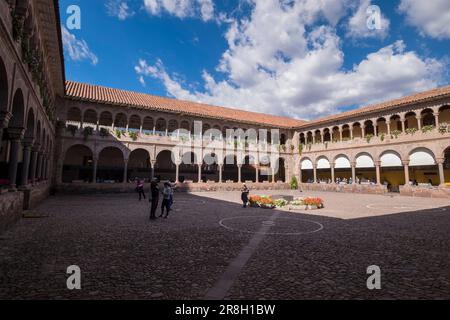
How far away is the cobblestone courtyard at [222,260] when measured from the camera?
3.81m

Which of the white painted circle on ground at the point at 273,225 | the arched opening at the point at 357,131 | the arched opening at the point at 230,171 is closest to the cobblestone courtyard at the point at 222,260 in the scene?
the white painted circle on ground at the point at 273,225

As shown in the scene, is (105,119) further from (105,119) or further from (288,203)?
(288,203)

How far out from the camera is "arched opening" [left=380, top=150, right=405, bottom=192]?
2548 cm

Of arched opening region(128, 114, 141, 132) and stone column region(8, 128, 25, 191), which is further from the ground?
arched opening region(128, 114, 141, 132)

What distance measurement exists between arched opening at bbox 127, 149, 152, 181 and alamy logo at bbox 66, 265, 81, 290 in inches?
1025

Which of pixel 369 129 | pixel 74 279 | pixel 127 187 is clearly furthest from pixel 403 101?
pixel 74 279

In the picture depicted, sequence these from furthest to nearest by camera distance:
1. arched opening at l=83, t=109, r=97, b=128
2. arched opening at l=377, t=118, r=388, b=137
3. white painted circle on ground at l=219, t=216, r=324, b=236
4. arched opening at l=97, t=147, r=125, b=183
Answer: arched opening at l=377, t=118, r=388, b=137 < arched opening at l=97, t=147, r=125, b=183 < arched opening at l=83, t=109, r=97, b=128 < white painted circle on ground at l=219, t=216, r=324, b=236

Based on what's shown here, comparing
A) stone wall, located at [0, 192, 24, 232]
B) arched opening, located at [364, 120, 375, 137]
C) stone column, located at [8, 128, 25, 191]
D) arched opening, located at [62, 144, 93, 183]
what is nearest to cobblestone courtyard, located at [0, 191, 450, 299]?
stone wall, located at [0, 192, 24, 232]

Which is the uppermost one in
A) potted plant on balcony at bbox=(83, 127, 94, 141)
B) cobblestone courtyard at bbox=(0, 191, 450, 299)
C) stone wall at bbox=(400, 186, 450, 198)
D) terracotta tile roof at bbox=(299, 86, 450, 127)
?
terracotta tile roof at bbox=(299, 86, 450, 127)

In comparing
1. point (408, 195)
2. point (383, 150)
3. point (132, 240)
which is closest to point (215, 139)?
point (383, 150)

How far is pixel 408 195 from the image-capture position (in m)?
23.2

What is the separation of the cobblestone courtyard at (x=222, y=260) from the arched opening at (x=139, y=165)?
69.9 ft

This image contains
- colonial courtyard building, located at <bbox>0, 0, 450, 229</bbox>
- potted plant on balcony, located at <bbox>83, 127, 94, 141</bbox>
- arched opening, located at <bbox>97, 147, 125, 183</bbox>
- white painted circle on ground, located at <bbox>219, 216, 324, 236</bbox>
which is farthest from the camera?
arched opening, located at <bbox>97, 147, 125, 183</bbox>

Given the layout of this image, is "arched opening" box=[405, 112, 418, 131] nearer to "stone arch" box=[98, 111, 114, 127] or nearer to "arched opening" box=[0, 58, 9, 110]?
"arched opening" box=[0, 58, 9, 110]
